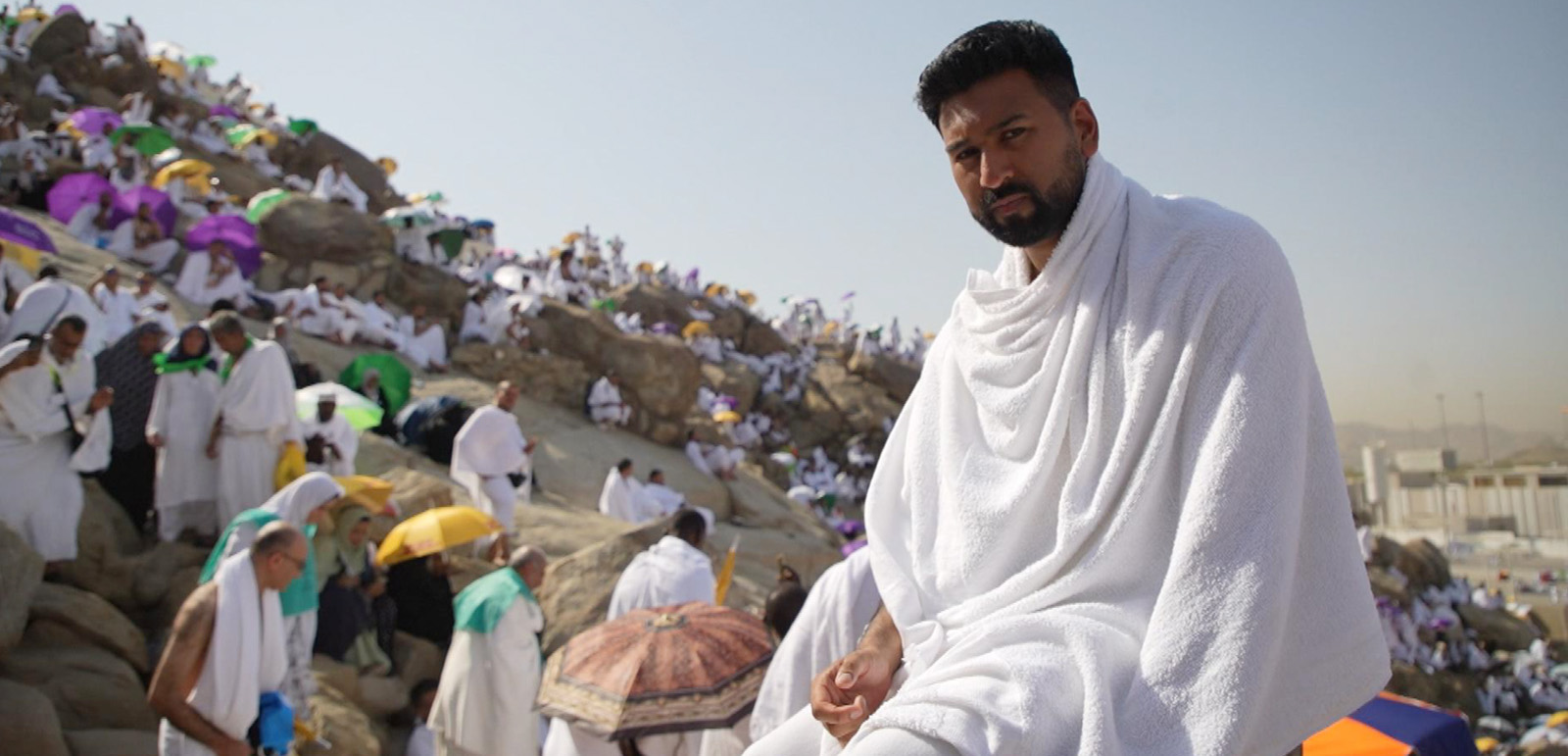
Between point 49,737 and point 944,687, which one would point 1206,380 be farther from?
point 49,737

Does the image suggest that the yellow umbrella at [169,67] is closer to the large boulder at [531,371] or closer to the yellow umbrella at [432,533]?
the large boulder at [531,371]

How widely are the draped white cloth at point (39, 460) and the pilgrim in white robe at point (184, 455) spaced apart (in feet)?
4.08

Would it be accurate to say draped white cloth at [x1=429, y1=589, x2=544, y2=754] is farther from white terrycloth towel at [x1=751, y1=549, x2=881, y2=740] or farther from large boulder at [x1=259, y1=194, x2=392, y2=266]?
large boulder at [x1=259, y1=194, x2=392, y2=266]

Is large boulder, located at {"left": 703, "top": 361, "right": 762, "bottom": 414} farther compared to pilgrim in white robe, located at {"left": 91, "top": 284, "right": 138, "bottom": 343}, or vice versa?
large boulder, located at {"left": 703, "top": 361, "right": 762, "bottom": 414}

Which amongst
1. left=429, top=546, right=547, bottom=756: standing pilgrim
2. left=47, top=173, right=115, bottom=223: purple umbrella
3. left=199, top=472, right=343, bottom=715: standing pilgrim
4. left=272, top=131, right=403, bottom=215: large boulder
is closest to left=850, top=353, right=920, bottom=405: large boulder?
left=272, top=131, right=403, bottom=215: large boulder

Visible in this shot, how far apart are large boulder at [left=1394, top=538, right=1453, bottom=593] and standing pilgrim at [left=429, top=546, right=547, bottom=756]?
2563 cm

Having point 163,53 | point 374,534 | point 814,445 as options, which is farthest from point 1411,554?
point 163,53

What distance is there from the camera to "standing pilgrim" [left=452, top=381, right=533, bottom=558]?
11.3 metres

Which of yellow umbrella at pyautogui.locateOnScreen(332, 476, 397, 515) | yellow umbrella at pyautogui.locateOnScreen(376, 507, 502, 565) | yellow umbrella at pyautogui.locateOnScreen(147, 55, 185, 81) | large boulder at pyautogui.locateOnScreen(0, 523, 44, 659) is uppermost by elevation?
yellow umbrella at pyautogui.locateOnScreen(147, 55, 185, 81)

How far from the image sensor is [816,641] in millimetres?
4410

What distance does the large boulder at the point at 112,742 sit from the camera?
5328 mm

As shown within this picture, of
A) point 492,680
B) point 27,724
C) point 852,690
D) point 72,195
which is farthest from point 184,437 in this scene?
point 72,195

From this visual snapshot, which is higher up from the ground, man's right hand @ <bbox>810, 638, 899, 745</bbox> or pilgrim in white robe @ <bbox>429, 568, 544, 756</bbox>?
man's right hand @ <bbox>810, 638, 899, 745</bbox>

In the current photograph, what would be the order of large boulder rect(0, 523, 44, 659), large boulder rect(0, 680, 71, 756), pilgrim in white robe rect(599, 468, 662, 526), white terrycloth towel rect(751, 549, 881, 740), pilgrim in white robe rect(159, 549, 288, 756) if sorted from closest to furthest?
white terrycloth towel rect(751, 549, 881, 740) → pilgrim in white robe rect(159, 549, 288, 756) → large boulder rect(0, 680, 71, 756) → large boulder rect(0, 523, 44, 659) → pilgrim in white robe rect(599, 468, 662, 526)
